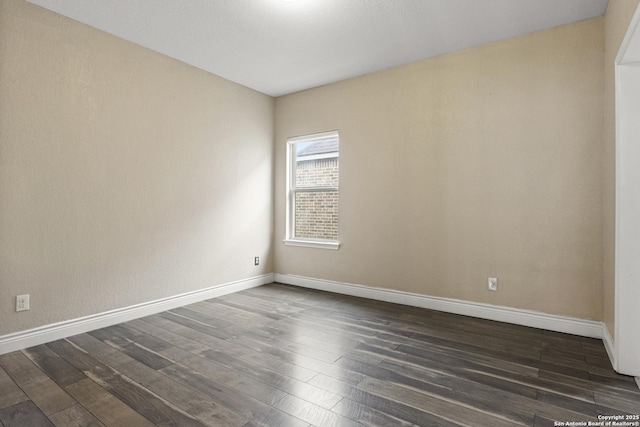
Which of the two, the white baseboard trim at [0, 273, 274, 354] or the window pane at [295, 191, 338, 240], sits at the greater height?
the window pane at [295, 191, 338, 240]

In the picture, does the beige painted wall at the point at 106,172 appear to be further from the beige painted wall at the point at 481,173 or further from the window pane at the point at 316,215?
the beige painted wall at the point at 481,173

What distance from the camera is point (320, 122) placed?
441cm

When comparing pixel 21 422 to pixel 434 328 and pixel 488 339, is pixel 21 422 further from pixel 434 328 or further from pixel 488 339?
pixel 488 339

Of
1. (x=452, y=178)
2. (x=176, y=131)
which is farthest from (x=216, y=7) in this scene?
(x=452, y=178)

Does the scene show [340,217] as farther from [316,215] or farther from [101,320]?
[101,320]

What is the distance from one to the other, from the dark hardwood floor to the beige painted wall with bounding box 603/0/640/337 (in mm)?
445

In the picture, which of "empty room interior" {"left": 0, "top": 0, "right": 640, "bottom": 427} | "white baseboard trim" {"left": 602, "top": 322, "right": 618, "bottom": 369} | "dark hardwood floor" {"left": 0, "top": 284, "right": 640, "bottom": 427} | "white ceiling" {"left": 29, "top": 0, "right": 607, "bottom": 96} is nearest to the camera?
"dark hardwood floor" {"left": 0, "top": 284, "right": 640, "bottom": 427}

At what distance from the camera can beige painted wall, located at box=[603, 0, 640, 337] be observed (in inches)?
89.6

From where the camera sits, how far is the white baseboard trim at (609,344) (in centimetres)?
223

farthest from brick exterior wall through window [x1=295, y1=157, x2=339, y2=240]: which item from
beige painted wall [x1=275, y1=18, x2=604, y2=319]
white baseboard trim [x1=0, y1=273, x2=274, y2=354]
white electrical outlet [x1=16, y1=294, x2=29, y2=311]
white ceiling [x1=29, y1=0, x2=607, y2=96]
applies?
white electrical outlet [x1=16, y1=294, x2=29, y2=311]

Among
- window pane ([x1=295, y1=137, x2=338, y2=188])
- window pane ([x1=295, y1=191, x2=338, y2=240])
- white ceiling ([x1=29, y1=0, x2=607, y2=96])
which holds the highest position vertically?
white ceiling ([x1=29, y1=0, x2=607, y2=96])

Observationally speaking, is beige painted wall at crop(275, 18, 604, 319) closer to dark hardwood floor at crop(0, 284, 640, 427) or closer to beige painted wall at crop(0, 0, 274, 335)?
dark hardwood floor at crop(0, 284, 640, 427)

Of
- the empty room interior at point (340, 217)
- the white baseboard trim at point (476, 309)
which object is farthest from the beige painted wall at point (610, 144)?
the white baseboard trim at point (476, 309)

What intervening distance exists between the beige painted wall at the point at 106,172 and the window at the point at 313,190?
0.75 metres
